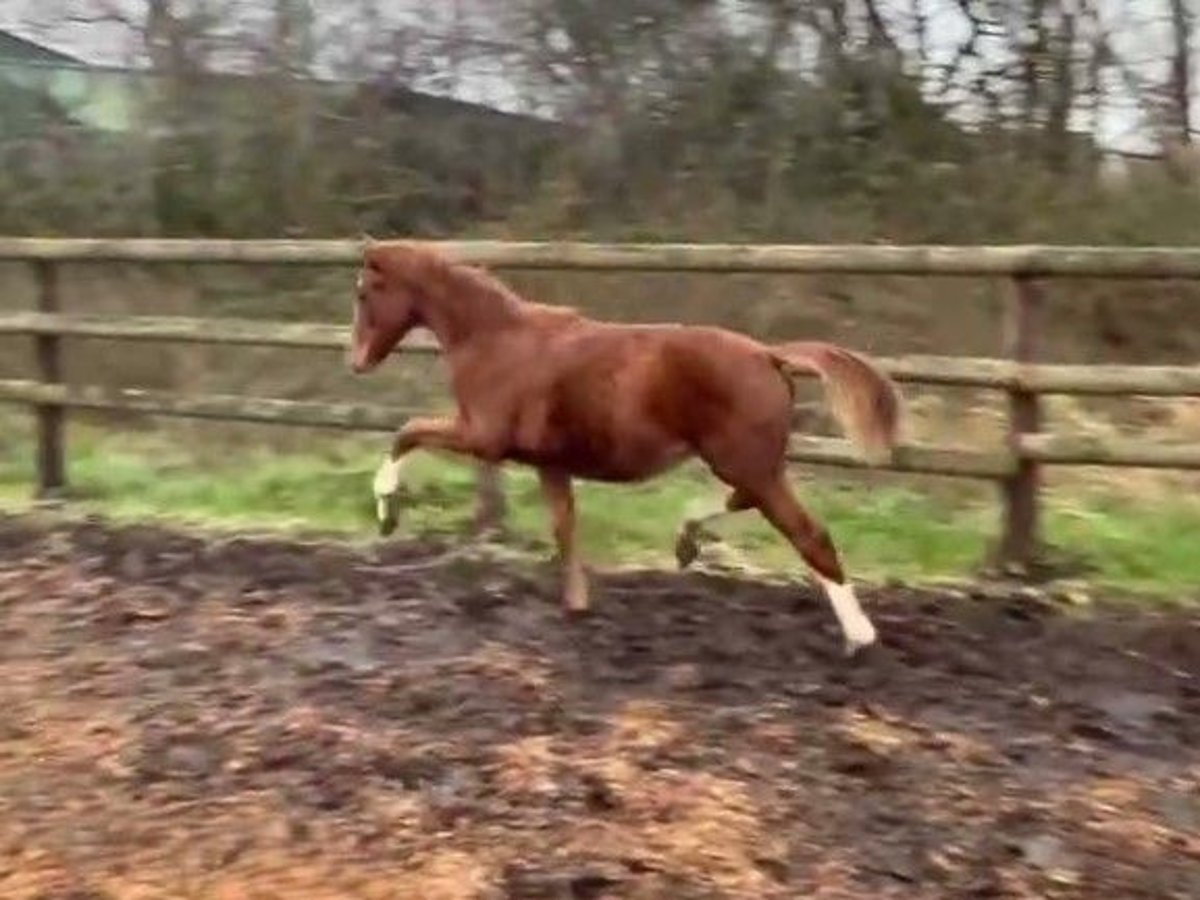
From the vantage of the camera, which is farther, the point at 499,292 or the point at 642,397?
the point at 499,292

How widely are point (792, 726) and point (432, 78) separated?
8.83 meters

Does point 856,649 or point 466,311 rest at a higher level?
point 466,311

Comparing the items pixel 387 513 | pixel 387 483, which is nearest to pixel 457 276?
pixel 387 483

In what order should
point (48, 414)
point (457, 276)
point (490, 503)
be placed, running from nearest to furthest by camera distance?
point (457, 276)
point (490, 503)
point (48, 414)

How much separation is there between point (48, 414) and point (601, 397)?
3894mm

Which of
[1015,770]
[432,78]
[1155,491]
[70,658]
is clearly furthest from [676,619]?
[432,78]

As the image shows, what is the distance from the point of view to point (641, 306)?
10180 mm

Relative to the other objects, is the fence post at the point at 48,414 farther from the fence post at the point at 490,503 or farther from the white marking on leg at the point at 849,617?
the white marking on leg at the point at 849,617

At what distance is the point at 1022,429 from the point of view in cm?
693

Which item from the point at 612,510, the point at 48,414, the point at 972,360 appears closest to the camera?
the point at 972,360

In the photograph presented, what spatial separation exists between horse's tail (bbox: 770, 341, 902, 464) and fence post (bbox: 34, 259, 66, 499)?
14.1ft

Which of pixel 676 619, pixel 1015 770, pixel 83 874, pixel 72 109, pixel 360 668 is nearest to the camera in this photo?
pixel 83 874

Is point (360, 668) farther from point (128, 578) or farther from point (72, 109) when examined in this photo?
point (72, 109)

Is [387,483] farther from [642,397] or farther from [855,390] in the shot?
[855,390]
